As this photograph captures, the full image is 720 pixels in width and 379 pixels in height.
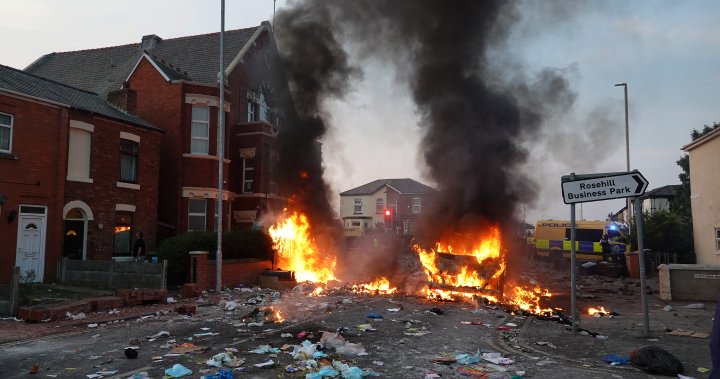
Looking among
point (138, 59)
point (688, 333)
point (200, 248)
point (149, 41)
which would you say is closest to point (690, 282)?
point (688, 333)

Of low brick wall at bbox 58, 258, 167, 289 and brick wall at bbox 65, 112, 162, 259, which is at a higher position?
brick wall at bbox 65, 112, 162, 259

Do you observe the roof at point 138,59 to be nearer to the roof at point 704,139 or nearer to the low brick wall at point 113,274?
the low brick wall at point 113,274

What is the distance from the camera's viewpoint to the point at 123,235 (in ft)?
59.1

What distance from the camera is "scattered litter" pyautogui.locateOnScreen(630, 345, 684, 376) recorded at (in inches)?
231

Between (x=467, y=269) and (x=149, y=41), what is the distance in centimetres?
2132

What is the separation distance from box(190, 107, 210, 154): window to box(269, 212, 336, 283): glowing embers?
454cm

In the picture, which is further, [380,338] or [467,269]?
[467,269]

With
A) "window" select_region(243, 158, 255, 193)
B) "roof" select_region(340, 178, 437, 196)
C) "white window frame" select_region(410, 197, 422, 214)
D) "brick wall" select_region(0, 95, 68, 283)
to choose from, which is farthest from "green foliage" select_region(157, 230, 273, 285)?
"white window frame" select_region(410, 197, 422, 214)

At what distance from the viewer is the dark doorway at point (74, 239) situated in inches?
634

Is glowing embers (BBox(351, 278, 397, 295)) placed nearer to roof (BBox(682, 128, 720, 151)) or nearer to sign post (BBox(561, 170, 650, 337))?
sign post (BBox(561, 170, 650, 337))

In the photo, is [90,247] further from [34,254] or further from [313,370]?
[313,370]

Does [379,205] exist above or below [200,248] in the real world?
above

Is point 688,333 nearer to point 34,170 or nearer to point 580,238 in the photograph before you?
point 34,170

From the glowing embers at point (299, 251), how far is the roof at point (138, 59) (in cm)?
727
